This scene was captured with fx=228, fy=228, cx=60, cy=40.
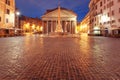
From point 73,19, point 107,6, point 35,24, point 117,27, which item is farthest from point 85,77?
point 35,24

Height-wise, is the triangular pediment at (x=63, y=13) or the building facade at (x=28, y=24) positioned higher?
the triangular pediment at (x=63, y=13)

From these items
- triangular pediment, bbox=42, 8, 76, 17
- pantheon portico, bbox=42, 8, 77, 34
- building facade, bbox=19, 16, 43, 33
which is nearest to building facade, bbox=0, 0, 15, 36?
triangular pediment, bbox=42, 8, 76, 17

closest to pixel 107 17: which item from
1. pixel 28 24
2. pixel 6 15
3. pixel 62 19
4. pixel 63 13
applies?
pixel 6 15

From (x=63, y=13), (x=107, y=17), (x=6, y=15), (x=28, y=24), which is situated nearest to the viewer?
(x=6, y=15)

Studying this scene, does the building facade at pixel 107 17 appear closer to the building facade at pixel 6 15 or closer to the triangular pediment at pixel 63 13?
the triangular pediment at pixel 63 13

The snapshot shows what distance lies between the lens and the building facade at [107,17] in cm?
5497

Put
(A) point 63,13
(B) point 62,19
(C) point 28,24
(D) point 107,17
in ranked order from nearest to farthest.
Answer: (D) point 107,17 < (A) point 63,13 < (B) point 62,19 < (C) point 28,24

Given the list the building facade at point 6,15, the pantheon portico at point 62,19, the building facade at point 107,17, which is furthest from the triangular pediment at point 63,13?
the building facade at point 6,15

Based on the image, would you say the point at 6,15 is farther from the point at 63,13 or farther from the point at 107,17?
the point at 63,13

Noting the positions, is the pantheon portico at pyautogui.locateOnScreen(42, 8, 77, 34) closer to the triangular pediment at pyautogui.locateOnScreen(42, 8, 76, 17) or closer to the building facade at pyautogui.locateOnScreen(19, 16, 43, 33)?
the triangular pediment at pyautogui.locateOnScreen(42, 8, 76, 17)

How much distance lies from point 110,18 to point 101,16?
34.5 feet

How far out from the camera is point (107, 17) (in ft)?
211

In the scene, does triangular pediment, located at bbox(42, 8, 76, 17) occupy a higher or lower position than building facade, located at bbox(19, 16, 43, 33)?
higher

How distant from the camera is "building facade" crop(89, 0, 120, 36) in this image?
54969 mm
